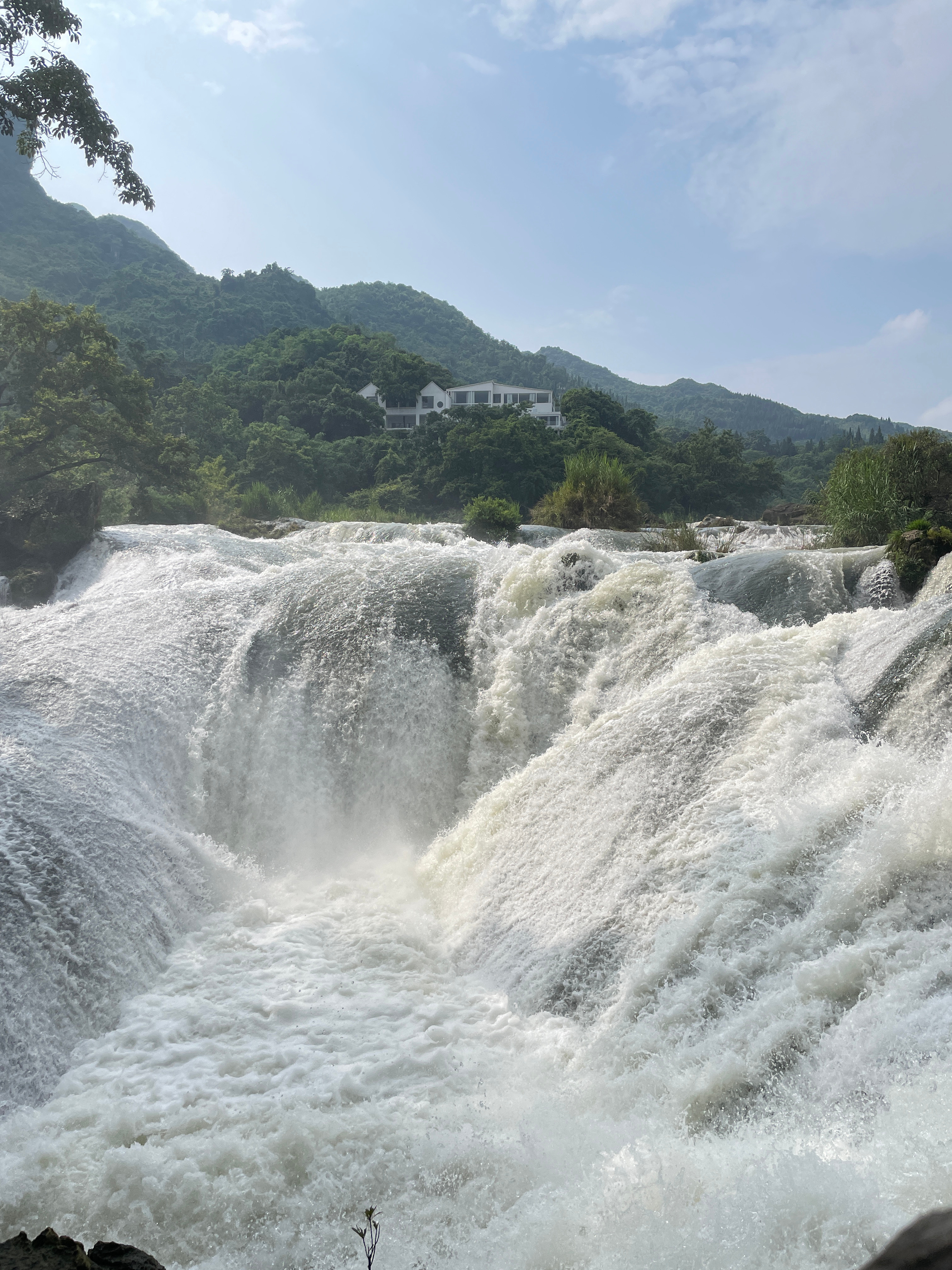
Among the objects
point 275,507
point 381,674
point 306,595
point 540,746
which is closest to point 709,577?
point 540,746

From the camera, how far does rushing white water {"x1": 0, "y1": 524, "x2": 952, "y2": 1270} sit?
2.72m

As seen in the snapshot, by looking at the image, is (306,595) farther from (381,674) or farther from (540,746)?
(540,746)

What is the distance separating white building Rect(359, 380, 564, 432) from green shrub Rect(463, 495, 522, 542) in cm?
3226

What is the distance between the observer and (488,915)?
5090 mm

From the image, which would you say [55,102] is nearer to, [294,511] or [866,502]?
[866,502]

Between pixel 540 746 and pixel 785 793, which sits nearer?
pixel 785 793

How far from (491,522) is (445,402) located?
3786 centimetres

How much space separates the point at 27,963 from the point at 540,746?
4.10 metres

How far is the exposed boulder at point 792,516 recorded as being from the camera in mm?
15367

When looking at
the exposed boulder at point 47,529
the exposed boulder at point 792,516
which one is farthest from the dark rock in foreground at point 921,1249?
the exposed boulder at point 792,516

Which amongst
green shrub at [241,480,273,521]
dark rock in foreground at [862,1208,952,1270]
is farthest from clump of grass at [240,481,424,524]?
dark rock in foreground at [862,1208,952,1270]

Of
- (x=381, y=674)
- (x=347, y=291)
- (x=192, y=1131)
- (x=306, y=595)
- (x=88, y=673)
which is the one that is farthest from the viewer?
(x=347, y=291)

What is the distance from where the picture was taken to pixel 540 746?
22.6 ft

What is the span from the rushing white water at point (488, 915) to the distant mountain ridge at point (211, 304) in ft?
119
